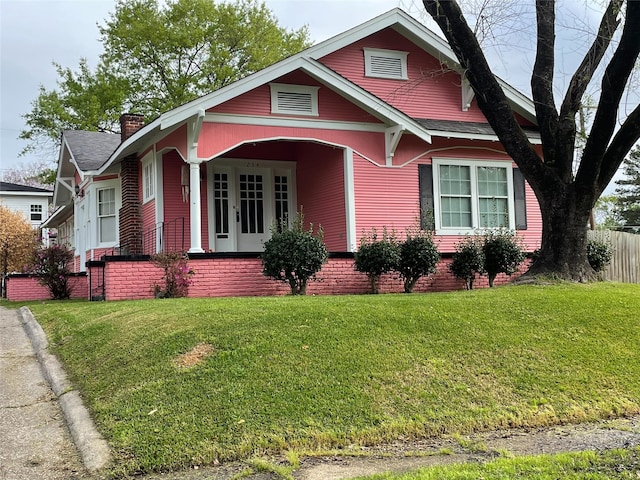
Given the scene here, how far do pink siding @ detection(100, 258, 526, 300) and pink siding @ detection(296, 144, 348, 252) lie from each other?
119cm

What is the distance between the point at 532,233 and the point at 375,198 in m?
4.43

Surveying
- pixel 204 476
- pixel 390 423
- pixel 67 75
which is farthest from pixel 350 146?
pixel 67 75

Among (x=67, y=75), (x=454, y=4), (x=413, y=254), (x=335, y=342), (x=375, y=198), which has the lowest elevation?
(x=335, y=342)

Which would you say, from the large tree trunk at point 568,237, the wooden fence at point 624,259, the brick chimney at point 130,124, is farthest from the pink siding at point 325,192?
the wooden fence at point 624,259

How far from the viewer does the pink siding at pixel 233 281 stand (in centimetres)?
1128

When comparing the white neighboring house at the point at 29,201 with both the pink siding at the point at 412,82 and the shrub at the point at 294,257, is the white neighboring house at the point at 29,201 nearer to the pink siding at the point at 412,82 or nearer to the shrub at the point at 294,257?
the pink siding at the point at 412,82

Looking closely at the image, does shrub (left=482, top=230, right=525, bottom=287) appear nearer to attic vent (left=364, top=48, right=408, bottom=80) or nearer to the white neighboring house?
attic vent (left=364, top=48, right=408, bottom=80)

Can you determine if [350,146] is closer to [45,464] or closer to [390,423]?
[390,423]

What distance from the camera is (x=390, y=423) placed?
502 cm

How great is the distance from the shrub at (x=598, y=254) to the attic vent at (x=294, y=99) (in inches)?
264

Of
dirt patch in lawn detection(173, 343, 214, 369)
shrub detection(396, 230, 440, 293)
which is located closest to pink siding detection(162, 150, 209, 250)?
shrub detection(396, 230, 440, 293)

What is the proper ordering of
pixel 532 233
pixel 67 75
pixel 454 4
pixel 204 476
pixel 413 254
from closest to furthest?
pixel 204 476 → pixel 454 4 → pixel 413 254 → pixel 532 233 → pixel 67 75

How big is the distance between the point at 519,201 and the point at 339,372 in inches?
427

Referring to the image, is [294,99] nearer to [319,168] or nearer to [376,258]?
[319,168]
